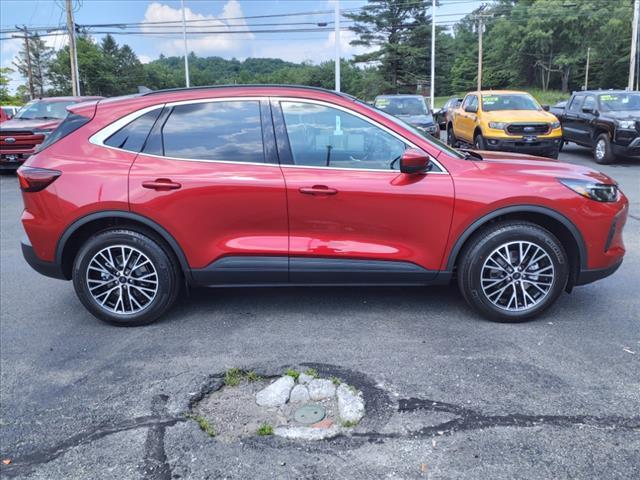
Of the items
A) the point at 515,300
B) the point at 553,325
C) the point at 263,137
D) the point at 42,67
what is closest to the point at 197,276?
the point at 263,137

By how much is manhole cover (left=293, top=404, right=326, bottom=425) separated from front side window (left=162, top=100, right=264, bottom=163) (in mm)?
1851

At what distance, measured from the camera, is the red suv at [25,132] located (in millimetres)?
13734

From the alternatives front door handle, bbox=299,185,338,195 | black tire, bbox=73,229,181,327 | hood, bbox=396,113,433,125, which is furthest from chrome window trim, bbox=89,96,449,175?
hood, bbox=396,113,433,125

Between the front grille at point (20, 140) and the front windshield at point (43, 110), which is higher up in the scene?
the front windshield at point (43, 110)

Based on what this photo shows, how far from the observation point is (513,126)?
517 inches

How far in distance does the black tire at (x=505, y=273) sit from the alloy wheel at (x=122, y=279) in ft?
7.71

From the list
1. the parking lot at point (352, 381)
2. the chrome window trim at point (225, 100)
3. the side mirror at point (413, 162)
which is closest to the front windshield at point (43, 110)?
the parking lot at point (352, 381)

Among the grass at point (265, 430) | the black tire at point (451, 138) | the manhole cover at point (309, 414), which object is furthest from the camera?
the black tire at point (451, 138)

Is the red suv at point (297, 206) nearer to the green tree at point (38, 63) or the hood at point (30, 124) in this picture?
the hood at point (30, 124)

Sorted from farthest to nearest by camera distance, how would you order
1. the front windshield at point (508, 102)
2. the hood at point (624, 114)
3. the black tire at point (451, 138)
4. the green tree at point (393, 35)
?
the green tree at point (393, 35) < the black tire at point (451, 138) < the front windshield at point (508, 102) < the hood at point (624, 114)

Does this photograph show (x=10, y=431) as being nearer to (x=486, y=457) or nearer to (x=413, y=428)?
(x=413, y=428)

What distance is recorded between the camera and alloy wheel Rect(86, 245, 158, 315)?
4.23 meters

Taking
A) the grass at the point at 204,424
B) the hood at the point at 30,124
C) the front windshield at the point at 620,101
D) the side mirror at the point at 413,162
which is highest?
the front windshield at the point at 620,101

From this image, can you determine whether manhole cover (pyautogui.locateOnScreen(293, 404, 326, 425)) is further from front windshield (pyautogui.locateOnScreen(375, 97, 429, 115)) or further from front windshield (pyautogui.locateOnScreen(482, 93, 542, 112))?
front windshield (pyautogui.locateOnScreen(375, 97, 429, 115))
